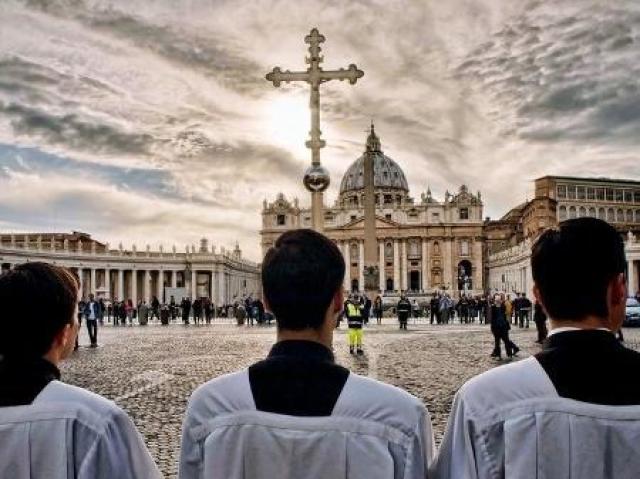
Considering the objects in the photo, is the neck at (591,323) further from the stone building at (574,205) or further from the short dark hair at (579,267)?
the stone building at (574,205)

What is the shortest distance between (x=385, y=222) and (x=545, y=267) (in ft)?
384

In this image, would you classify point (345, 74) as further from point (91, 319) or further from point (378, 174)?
point (378, 174)

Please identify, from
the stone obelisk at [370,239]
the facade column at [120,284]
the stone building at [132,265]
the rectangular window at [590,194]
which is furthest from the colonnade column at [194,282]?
the stone obelisk at [370,239]

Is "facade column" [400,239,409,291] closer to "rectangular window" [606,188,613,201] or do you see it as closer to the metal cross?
"rectangular window" [606,188,613,201]

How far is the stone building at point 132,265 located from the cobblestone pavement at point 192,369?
59.2 m

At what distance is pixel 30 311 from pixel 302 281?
0.95 m

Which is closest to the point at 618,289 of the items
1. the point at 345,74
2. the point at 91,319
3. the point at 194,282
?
the point at 345,74

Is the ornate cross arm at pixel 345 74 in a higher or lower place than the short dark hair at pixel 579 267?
higher

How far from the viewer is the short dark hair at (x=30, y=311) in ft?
8.89

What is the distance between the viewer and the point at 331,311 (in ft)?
9.07

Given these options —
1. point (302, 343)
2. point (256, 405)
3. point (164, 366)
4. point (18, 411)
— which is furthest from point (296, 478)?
point (164, 366)

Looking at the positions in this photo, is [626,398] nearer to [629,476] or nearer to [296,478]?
[629,476]

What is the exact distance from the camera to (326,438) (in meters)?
2.48

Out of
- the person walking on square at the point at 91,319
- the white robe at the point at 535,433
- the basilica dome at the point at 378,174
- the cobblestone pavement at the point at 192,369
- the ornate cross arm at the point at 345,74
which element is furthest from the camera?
the basilica dome at the point at 378,174
